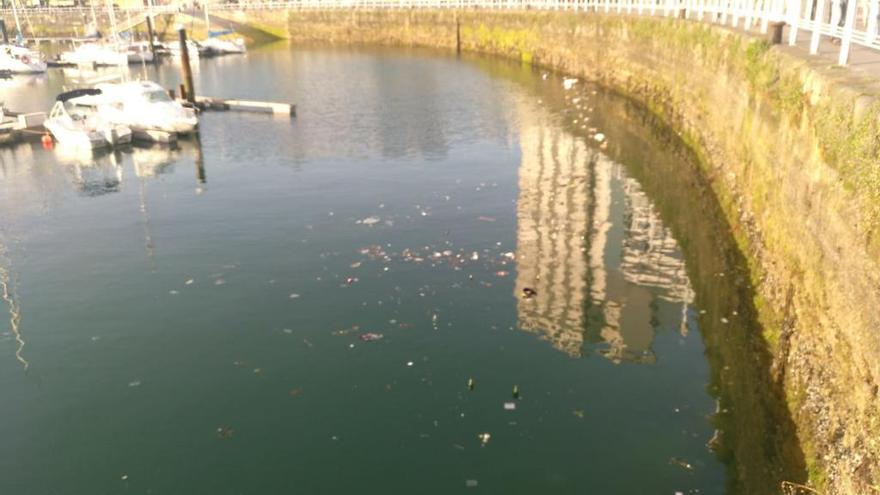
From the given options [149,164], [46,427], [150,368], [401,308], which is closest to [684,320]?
[401,308]

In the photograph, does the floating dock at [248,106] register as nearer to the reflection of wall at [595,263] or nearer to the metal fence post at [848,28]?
the reflection of wall at [595,263]

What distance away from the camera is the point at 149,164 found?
27641 millimetres

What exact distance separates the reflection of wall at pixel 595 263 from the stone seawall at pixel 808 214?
6.41ft

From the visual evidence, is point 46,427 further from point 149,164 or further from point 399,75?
point 399,75

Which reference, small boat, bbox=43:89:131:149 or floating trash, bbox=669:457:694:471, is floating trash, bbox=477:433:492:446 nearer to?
floating trash, bbox=669:457:694:471

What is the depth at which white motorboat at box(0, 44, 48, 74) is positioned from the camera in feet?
196

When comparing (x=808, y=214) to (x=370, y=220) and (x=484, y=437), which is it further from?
(x=370, y=220)

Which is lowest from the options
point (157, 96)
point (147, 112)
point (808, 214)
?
point (147, 112)

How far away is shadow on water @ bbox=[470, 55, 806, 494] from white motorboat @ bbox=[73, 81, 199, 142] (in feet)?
61.1

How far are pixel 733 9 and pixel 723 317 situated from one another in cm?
1513

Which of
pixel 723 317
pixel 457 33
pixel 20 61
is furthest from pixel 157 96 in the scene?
pixel 457 33

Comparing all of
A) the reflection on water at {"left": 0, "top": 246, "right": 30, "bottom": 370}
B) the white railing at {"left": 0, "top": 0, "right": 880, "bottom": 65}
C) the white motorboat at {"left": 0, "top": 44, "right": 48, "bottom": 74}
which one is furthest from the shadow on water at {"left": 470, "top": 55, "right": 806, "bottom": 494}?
the white motorboat at {"left": 0, "top": 44, "right": 48, "bottom": 74}

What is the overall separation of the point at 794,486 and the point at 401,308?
7.98 m

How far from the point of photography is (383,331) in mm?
13406
